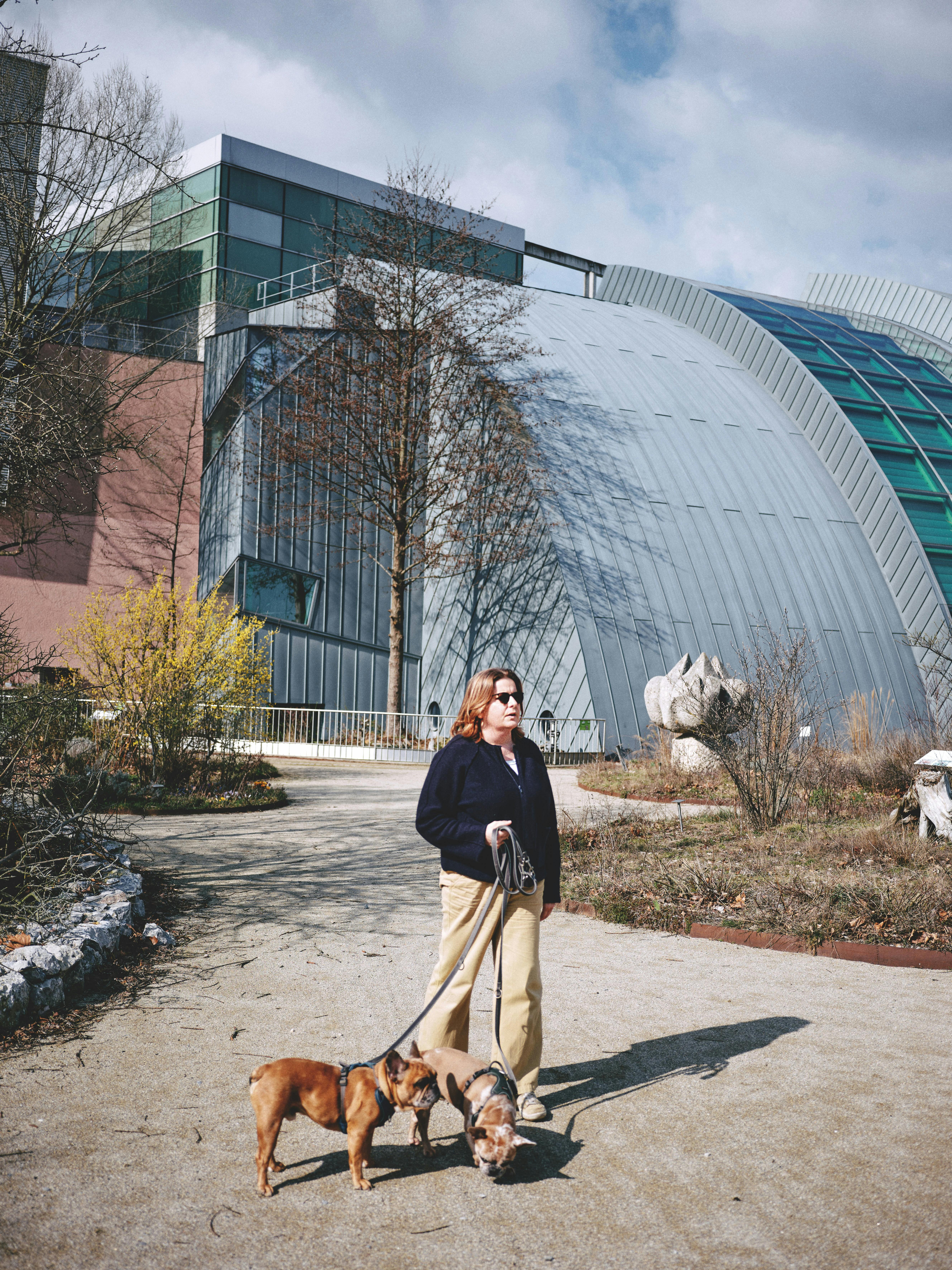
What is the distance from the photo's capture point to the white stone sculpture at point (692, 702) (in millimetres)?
14984

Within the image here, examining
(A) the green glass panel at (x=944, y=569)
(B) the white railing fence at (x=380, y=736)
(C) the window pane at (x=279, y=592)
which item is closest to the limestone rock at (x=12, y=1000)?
(B) the white railing fence at (x=380, y=736)

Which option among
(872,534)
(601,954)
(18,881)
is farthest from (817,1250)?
(872,534)

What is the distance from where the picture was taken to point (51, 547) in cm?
2894

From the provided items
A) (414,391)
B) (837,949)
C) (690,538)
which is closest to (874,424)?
(690,538)

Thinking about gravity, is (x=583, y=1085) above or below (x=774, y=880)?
below

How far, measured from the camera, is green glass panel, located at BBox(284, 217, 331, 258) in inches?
1362

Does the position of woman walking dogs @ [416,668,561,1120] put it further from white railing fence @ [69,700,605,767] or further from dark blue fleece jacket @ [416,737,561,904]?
white railing fence @ [69,700,605,767]

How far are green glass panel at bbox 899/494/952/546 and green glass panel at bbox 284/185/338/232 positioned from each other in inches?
907

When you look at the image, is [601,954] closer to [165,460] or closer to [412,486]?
[412,486]

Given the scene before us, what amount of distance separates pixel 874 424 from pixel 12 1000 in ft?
84.5

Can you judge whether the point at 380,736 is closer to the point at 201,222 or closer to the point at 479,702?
the point at 201,222

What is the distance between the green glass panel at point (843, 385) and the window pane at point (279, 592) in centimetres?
1540

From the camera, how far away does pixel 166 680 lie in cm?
1313

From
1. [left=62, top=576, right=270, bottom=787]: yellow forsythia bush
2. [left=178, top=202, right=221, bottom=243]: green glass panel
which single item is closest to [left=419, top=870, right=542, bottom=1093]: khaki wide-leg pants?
[left=62, top=576, right=270, bottom=787]: yellow forsythia bush
